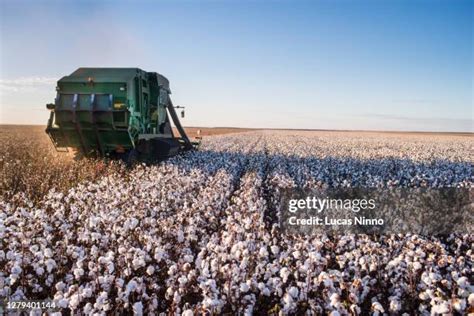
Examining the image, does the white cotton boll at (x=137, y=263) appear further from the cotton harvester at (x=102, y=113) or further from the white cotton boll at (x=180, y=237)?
the cotton harvester at (x=102, y=113)

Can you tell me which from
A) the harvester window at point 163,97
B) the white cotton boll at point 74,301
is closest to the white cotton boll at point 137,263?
the white cotton boll at point 74,301

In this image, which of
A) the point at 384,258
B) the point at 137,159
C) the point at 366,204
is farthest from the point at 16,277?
the point at 137,159

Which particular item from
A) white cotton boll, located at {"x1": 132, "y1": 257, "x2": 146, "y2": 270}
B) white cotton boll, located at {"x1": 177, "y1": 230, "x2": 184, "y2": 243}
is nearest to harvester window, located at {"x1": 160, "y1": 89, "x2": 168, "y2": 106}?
white cotton boll, located at {"x1": 177, "y1": 230, "x2": 184, "y2": 243}

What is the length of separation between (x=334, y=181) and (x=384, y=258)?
28.2 ft

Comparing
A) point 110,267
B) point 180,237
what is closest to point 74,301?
point 110,267

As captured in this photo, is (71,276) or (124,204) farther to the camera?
(124,204)

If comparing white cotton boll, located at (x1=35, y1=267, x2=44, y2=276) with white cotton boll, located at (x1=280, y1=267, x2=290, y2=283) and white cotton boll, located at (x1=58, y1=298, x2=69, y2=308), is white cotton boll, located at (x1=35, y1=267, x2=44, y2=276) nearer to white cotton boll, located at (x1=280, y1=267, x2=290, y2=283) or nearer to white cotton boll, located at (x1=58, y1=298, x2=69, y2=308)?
Result: white cotton boll, located at (x1=58, y1=298, x2=69, y2=308)

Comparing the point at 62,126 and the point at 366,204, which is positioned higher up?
the point at 62,126

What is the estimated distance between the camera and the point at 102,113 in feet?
57.0

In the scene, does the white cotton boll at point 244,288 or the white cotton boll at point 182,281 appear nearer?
the white cotton boll at point 244,288

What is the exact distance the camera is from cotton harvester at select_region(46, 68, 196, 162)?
1741 centimetres

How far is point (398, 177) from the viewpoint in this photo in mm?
16328

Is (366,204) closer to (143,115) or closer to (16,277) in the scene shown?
(16,277)

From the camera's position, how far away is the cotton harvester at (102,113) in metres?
17.4
